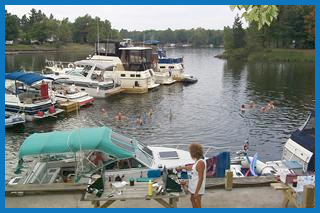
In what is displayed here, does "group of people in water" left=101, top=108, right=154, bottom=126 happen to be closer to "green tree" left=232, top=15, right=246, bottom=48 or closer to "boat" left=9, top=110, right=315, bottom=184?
"boat" left=9, top=110, right=315, bottom=184

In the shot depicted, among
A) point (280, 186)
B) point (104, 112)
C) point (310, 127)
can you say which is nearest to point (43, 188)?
point (280, 186)

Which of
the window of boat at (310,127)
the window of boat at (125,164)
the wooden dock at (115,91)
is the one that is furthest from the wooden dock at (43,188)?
the wooden dock at (115,91)

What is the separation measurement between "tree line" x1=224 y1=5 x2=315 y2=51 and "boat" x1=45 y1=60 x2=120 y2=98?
208 feet

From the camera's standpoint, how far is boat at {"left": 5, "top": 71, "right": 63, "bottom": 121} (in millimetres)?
28156

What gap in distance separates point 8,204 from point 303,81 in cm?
5208

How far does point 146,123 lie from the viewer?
93.4 ft

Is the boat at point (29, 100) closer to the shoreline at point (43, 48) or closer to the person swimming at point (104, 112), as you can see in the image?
the person swimming at point (104, 112)

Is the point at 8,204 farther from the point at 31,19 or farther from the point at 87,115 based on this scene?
the point at 31,19

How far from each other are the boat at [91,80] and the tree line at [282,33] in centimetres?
6340

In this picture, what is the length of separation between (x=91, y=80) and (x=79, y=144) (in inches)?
1152

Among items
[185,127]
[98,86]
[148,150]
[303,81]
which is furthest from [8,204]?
[303,81]

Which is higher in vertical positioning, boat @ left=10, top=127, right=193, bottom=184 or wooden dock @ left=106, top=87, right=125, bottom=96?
wooden dock @ left=106, top=87, right=125, bottom=96

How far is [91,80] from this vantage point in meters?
40.6

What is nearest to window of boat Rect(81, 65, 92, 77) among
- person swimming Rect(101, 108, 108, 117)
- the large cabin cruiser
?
the large cabin cruiser
